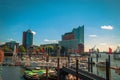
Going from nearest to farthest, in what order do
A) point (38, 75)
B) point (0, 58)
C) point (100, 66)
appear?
1. point (0, 58)
2. point (38, 75)
3. point (100, 66)

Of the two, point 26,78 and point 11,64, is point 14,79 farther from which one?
point 11,64

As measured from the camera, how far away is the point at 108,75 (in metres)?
21.4

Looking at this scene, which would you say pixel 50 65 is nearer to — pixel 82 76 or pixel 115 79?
pixel 115 79

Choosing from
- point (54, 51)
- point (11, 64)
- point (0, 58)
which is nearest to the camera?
point (0, 58)

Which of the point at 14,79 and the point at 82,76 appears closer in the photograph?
the point at 82,76

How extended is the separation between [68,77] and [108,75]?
28.6 m

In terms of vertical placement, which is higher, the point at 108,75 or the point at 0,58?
the point at 0,58

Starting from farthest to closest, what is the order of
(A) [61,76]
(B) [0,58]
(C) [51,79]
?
(C) [51,79] → (A) [61,76] → (B) [0,58]

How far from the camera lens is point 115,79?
57281 mm

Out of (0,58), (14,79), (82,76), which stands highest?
(0,58)

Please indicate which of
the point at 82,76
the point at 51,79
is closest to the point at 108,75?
the point at 82,76

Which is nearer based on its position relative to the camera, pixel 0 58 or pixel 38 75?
pixel 0 58

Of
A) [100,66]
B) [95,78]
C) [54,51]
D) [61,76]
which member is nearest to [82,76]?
[95,78]

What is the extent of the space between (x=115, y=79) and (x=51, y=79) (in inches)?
754
